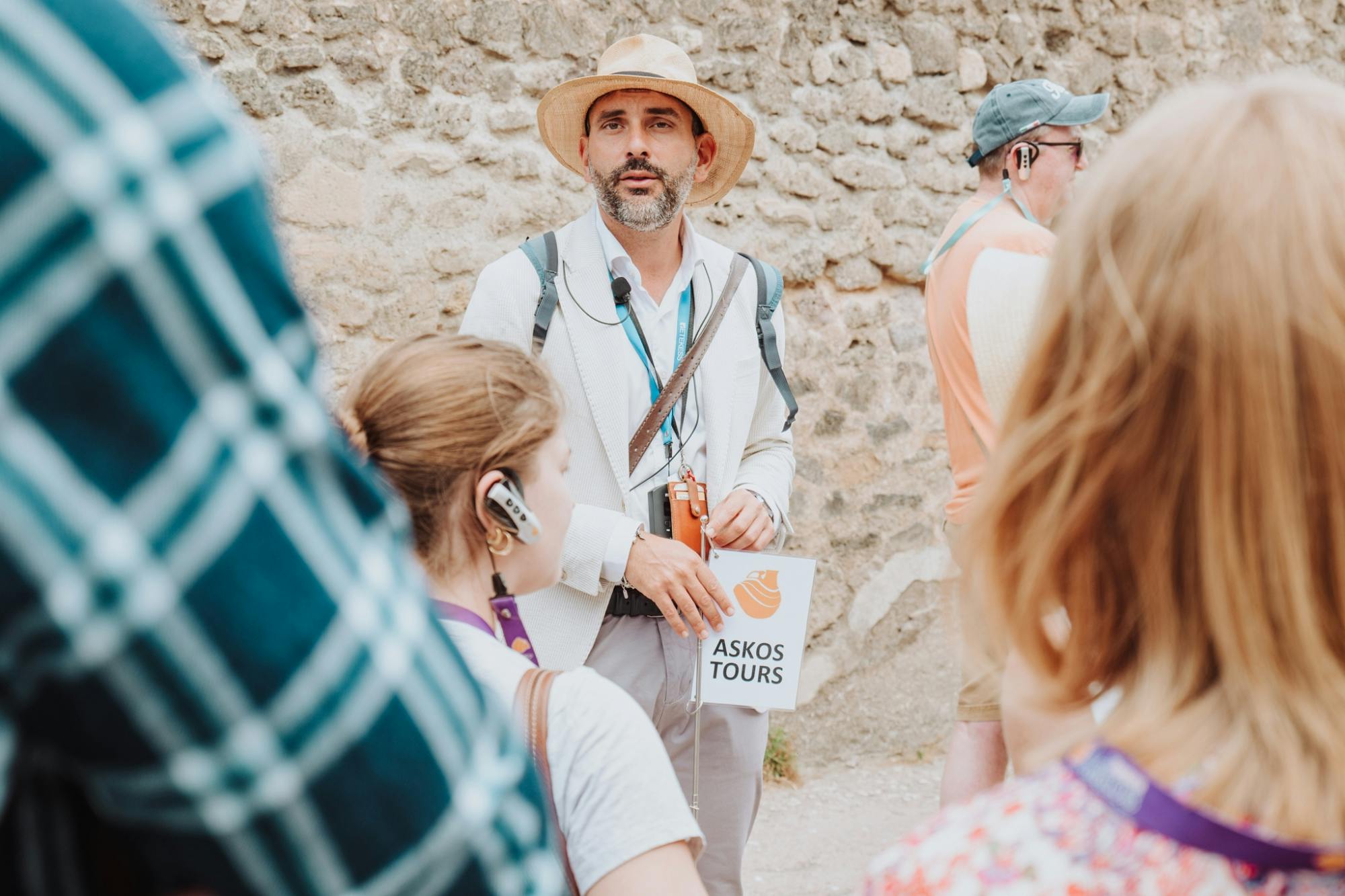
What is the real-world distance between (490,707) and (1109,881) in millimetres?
409

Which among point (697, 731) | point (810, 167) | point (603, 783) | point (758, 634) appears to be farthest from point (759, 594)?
point (810, 167)

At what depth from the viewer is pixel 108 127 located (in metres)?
0.43

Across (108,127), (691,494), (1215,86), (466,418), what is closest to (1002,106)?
(691,494)

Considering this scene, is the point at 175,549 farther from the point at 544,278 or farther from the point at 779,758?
the point at 779,758

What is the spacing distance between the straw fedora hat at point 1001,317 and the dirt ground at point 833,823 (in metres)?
1.78

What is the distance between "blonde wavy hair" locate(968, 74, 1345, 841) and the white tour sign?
5.48 feet

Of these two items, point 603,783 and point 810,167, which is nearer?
point 603,783

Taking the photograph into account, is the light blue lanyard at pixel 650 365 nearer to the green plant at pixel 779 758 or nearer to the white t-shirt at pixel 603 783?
the white t-shirt at pixel 603 783

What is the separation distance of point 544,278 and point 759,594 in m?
0.82

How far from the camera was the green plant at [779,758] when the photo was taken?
4023mm

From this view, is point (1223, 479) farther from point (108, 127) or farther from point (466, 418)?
point (466, 418)

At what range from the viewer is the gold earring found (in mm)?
1588

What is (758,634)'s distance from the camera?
248cm

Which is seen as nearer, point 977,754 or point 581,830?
point 581,830
